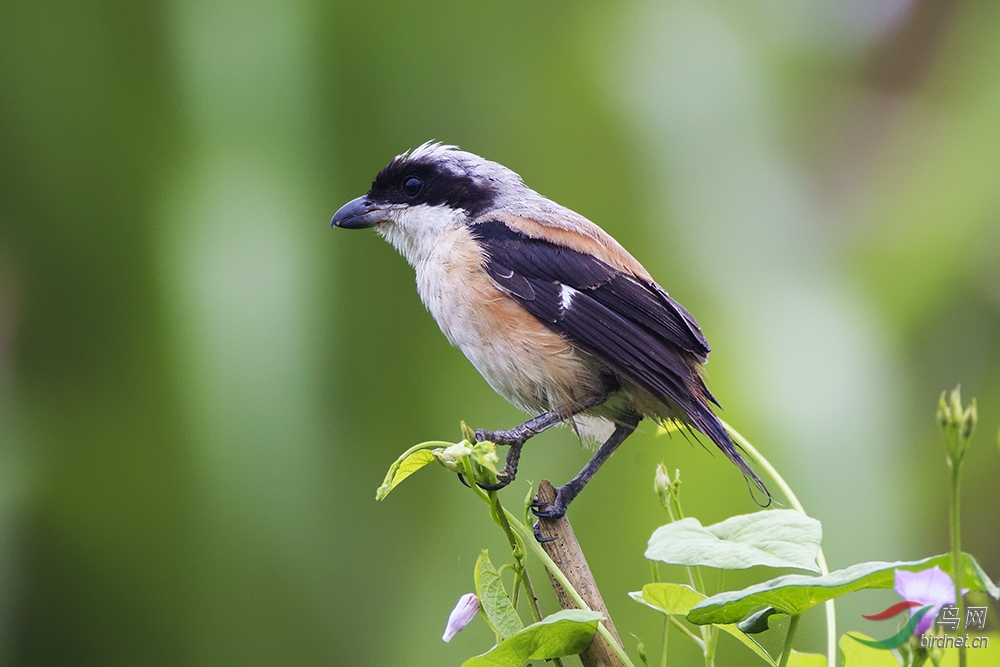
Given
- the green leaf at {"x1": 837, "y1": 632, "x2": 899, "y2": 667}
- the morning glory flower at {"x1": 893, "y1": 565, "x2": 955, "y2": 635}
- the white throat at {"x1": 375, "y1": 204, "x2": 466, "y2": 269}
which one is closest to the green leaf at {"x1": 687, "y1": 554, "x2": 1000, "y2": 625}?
the morning glory flower at {"x1": 893, "y1": 565, "x2": 955, "y2": 635}

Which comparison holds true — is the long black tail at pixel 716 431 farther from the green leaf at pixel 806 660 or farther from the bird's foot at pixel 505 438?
the green leaf at pixel 806 660

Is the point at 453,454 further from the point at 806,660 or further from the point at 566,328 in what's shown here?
the point at 566,328

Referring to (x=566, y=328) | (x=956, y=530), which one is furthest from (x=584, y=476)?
(x=956, y=530)

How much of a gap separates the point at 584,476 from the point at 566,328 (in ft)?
0.79

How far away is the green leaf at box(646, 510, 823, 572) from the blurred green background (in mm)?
1061

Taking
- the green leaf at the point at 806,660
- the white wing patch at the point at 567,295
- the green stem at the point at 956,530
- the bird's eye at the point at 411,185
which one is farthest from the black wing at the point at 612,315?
→ the green stem at the point at 956,530

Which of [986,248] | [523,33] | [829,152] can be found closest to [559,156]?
[523,33]

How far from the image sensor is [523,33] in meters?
2.16

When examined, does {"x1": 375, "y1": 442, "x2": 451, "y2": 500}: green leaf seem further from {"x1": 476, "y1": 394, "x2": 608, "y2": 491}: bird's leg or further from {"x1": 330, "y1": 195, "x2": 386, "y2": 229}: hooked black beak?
{"x1": 330, "y1": 195, "x2": 386, "y2": 229}: hooked black beak

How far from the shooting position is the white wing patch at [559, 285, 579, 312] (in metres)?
1.41

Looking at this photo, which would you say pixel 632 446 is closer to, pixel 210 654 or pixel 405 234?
pixel 405 234

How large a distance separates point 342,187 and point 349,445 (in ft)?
2.03

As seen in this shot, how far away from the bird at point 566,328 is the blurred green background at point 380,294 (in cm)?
45

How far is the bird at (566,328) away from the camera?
132cm
